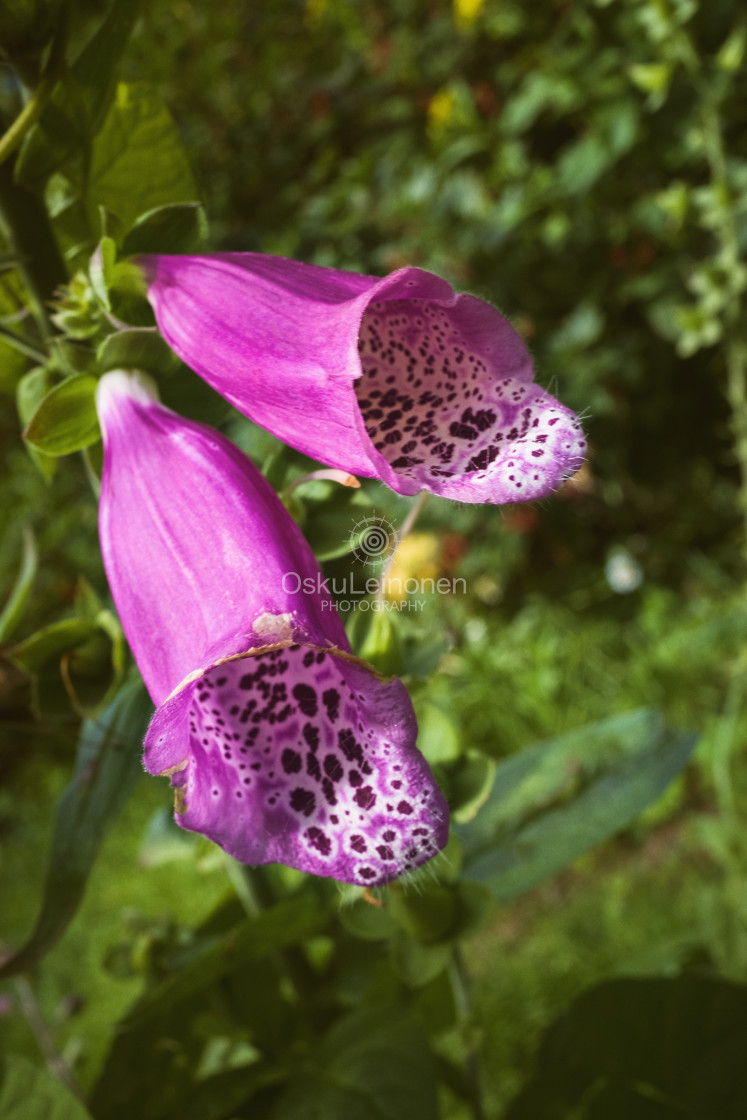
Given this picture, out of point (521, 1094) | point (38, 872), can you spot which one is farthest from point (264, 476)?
point (38, 872)

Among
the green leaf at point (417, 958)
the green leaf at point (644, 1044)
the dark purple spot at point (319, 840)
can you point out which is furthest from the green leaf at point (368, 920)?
the green leaf at point (644, 1044)

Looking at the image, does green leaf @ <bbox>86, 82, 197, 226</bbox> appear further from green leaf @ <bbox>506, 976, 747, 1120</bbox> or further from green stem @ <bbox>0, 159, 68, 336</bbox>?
green leaf @ <bbox>506, 976, 747, 1120</bbox>

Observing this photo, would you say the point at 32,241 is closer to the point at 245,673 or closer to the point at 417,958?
the point at 245,673

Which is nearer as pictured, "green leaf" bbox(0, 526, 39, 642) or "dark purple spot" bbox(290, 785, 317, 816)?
"dark purple spot" bbox(290, 785, 317, 816)

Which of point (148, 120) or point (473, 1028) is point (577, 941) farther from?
point (148, 120)

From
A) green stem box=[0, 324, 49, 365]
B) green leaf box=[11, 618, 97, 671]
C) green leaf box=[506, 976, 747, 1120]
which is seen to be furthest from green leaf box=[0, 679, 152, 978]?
green leaf box=[506, 976, 747, 1120]
